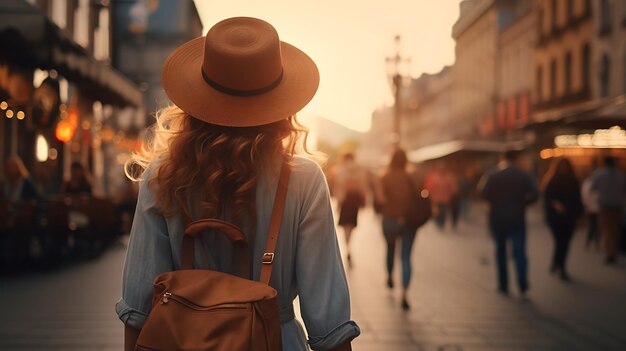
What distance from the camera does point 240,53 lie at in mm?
2467

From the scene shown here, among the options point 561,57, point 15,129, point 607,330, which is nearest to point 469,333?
point 607,330

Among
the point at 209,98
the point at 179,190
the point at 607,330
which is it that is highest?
the point at 209,98

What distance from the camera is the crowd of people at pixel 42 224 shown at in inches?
456

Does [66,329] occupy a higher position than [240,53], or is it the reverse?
[240,53]

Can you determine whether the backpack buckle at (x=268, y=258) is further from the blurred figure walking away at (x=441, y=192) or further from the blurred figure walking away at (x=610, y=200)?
the blurred figure walking away at (x=441, y=192)

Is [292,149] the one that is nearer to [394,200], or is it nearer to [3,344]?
[3,344]

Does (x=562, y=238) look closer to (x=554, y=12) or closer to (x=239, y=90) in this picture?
(x=239, y=90)

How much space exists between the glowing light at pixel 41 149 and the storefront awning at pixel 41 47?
195cm

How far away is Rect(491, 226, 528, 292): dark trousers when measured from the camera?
984cm

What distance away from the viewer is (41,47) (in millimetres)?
12688

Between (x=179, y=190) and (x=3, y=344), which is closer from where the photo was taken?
(x=179, y=190)

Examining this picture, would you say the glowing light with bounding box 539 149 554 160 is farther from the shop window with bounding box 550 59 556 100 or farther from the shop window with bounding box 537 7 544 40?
the shop window with bounding box 537 7 544 40

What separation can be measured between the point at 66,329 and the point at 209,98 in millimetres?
5254

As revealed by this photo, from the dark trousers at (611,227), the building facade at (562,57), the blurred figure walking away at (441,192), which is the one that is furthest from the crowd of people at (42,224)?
the building facade at (562,57)
